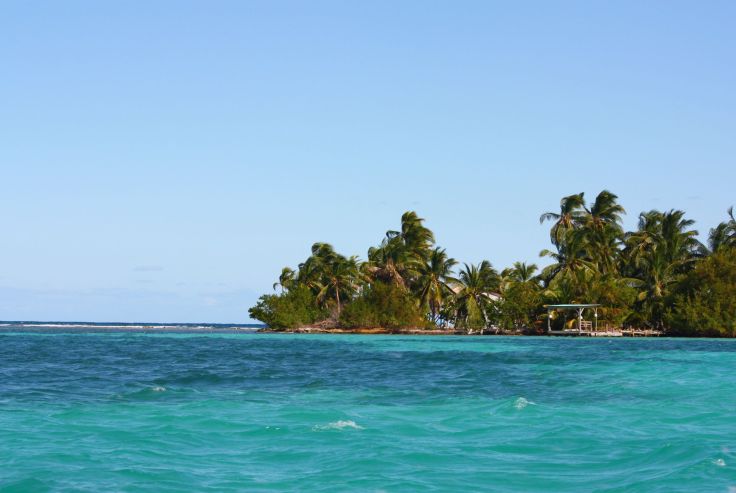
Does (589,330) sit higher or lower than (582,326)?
lower

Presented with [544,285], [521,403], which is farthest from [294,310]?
[521,403]

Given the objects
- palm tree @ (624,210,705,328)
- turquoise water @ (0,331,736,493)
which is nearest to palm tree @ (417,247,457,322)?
palm tree @ (624,210,705,328)

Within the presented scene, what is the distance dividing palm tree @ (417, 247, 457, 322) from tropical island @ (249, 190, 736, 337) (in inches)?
4.7

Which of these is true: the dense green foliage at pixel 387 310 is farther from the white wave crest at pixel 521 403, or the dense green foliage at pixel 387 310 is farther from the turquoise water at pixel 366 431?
the white wave crest at pixel 521 403

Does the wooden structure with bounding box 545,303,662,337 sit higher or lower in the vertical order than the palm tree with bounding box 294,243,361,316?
lower

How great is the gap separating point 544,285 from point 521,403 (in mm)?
69987

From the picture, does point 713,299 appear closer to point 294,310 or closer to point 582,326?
point 582,326

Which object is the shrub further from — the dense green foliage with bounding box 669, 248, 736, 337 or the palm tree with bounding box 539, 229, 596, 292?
the dense green foliage with bounding box 669, 248, 736, 337

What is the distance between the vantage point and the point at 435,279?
3585 inches

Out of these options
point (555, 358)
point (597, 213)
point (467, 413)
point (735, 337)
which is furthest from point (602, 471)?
point (597, 213)

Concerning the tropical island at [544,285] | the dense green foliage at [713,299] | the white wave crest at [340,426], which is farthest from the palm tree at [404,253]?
the white wave crest at [340,426]

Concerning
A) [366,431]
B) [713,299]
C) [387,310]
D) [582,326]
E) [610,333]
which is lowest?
[366,431]

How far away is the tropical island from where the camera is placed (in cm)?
7662

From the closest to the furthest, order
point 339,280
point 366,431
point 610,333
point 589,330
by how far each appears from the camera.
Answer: point 366,431
point 610,333
point 589,330
point 339,280
